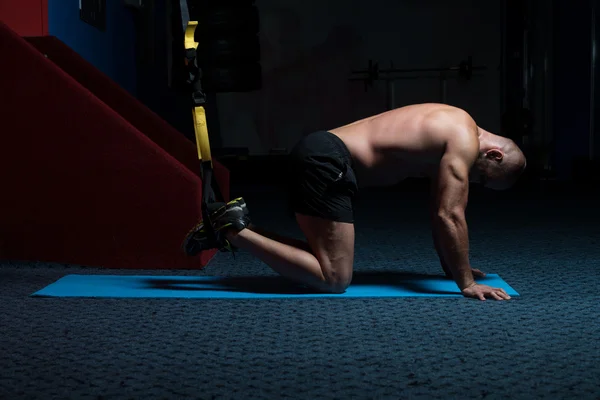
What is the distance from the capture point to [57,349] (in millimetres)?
1620

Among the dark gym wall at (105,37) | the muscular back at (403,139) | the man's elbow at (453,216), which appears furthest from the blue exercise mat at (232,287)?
the dark gym wall at (105,37)

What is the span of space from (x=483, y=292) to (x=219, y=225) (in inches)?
33.0

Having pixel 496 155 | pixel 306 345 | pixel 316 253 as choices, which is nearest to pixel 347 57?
pixel 496 155

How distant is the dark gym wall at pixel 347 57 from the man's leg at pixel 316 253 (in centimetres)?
569

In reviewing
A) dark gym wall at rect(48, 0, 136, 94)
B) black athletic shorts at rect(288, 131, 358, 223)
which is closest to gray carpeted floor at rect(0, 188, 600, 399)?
black athletic shorts at rect(288, 131, 358, 223)

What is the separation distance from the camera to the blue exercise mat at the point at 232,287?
2.20m

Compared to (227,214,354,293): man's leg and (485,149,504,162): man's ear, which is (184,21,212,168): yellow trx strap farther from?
(485,149,504,162): man's ear

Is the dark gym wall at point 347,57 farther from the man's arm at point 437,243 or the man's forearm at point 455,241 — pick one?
the man's forearm at point 455,241

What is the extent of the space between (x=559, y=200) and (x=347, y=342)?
433 centimetres

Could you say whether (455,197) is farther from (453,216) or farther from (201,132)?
(201,132)

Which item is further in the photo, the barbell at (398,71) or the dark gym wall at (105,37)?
the barbell at (398,71)

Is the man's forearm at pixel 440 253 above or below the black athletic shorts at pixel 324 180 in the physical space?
below

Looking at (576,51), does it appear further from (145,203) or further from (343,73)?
(145,203)

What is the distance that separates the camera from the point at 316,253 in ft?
7.27
